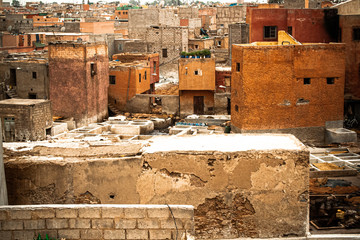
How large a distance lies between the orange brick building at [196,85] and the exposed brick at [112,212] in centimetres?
2501

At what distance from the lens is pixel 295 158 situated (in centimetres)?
686

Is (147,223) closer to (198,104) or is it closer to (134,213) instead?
(134,213)

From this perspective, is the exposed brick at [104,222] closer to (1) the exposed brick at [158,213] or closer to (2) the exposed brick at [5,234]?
(1) the exposed brick at [158,213]

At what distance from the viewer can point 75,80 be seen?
29.5m

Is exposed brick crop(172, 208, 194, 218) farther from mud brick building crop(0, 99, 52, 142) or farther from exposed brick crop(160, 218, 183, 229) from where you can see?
mud brick building crop(0, 99, 52, 142)

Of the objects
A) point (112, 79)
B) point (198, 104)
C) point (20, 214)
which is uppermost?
point (20, 214)

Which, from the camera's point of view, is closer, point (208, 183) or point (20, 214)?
point (20, 214)

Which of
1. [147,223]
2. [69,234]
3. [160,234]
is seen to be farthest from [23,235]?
[160,234]

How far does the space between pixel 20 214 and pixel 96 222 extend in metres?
0.81

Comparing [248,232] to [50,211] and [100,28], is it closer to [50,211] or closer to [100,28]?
[50,211]

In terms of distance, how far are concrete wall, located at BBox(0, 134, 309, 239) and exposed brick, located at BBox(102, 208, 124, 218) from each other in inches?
55.7

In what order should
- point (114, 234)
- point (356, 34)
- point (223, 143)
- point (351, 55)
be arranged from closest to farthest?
point (114, 234) < point (223, 143) < point (356, 34) < point (351, 55)

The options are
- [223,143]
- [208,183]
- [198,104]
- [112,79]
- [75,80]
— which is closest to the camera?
[208,183]

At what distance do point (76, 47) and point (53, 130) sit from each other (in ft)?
19.5
